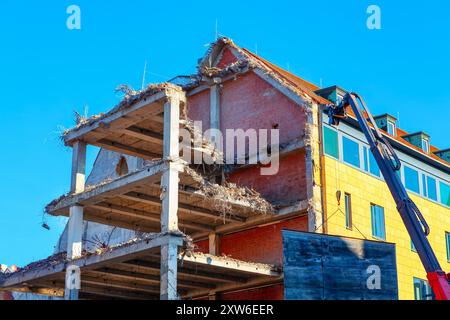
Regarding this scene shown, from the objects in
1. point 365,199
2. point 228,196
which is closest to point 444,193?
point 365,199

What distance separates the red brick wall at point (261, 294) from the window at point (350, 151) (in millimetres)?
6540


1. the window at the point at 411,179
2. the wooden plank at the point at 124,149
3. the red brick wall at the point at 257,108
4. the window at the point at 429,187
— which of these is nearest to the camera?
the wooden plank at the point at 124,149

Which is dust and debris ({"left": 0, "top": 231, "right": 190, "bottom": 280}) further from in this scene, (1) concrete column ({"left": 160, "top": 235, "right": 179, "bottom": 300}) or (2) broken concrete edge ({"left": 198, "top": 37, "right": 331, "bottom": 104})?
(2) broken concrete edge ({"left": 198, "top": 37, "right": 331, "bottom": 104})

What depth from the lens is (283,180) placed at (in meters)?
36.7

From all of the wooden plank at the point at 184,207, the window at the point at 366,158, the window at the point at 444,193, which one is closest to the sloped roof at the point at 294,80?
the window at the point at 366,158

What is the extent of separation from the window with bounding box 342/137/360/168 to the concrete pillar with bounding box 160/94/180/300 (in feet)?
28.3

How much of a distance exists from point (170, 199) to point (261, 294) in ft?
24.2

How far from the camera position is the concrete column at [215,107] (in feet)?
133

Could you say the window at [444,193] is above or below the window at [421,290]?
above

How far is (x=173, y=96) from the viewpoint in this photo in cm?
3284

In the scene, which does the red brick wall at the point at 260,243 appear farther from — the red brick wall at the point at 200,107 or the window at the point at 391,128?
the window at the point at 391,128

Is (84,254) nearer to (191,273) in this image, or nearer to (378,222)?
(191,273)

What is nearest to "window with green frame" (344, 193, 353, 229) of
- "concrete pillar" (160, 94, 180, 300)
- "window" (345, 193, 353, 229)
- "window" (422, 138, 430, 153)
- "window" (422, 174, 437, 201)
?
"window" (345, 193, 353, 229)
